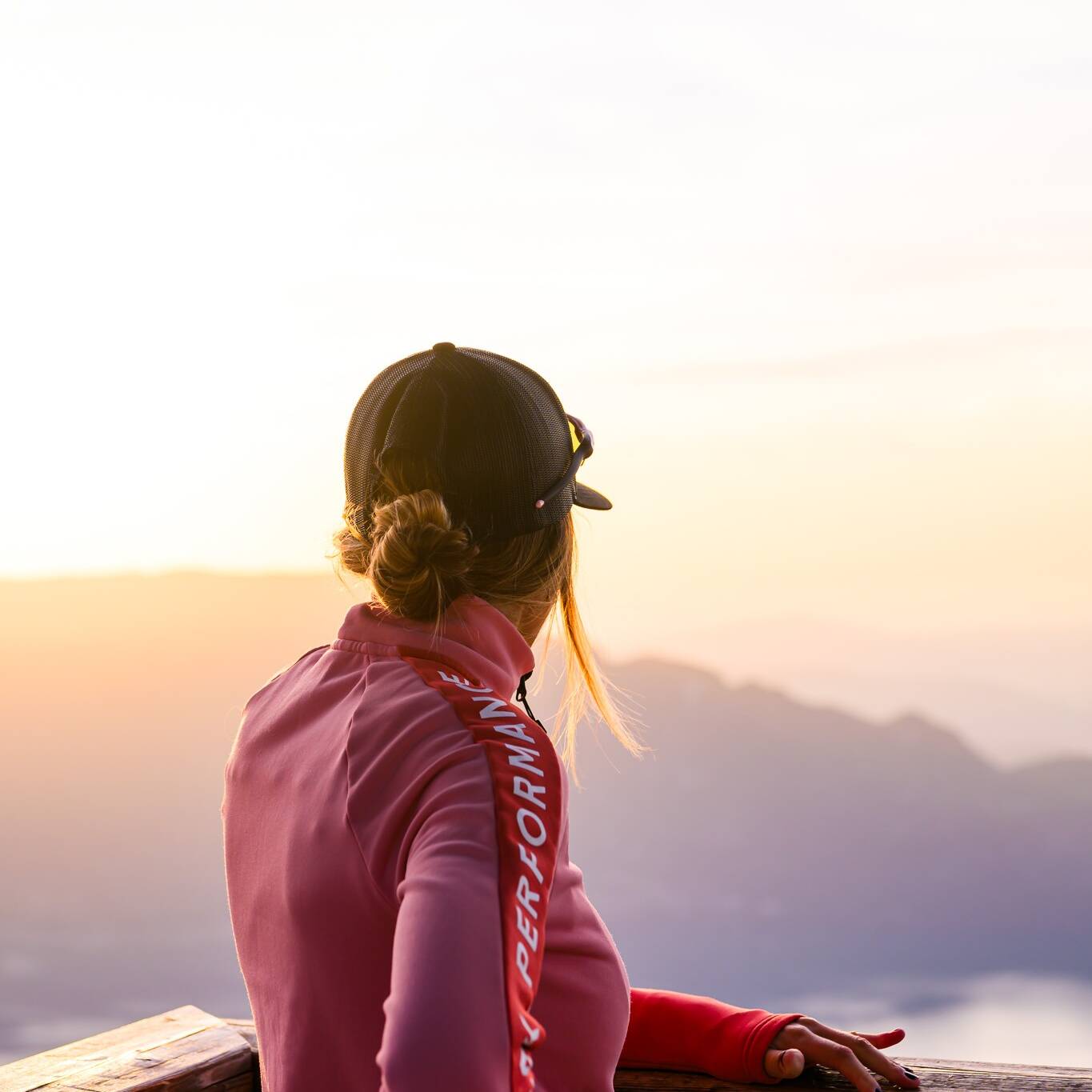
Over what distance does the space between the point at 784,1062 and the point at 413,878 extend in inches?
30.6

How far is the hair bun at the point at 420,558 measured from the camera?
951 mm

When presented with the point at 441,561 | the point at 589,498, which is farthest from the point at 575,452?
the point at 441,561

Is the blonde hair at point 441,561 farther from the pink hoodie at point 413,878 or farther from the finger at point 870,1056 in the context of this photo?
the finger at point 870,1056

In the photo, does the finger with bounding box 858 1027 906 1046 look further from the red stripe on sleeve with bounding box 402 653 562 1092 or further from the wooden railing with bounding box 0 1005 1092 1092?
the red stripe on sleeve with bounding box 402 653 562 1092

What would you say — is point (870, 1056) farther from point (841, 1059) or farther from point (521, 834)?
point (521, 834)

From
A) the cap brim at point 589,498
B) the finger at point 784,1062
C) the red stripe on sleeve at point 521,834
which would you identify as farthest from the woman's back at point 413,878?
the finger at point 784,1062

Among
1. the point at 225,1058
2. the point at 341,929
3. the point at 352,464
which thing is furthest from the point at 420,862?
the point at 225,1058

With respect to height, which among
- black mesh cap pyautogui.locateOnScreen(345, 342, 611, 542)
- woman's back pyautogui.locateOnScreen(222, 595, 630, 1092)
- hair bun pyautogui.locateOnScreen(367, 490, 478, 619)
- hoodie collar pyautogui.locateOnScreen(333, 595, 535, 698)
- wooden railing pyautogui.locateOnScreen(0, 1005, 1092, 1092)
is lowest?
wooden railing pyautogui.locateOnScreen(0, 1005, 1092, 1092)

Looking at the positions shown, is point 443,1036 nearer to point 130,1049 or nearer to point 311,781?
point 311,781

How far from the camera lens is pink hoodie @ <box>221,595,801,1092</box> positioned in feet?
2.24

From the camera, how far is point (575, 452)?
1092mm

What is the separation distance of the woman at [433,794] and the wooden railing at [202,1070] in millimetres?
393

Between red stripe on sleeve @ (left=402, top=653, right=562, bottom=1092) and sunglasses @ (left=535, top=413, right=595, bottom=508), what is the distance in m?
0.23

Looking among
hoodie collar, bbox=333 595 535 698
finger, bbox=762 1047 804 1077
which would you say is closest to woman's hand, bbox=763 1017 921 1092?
finger, bbox=762 1047 804 1077
